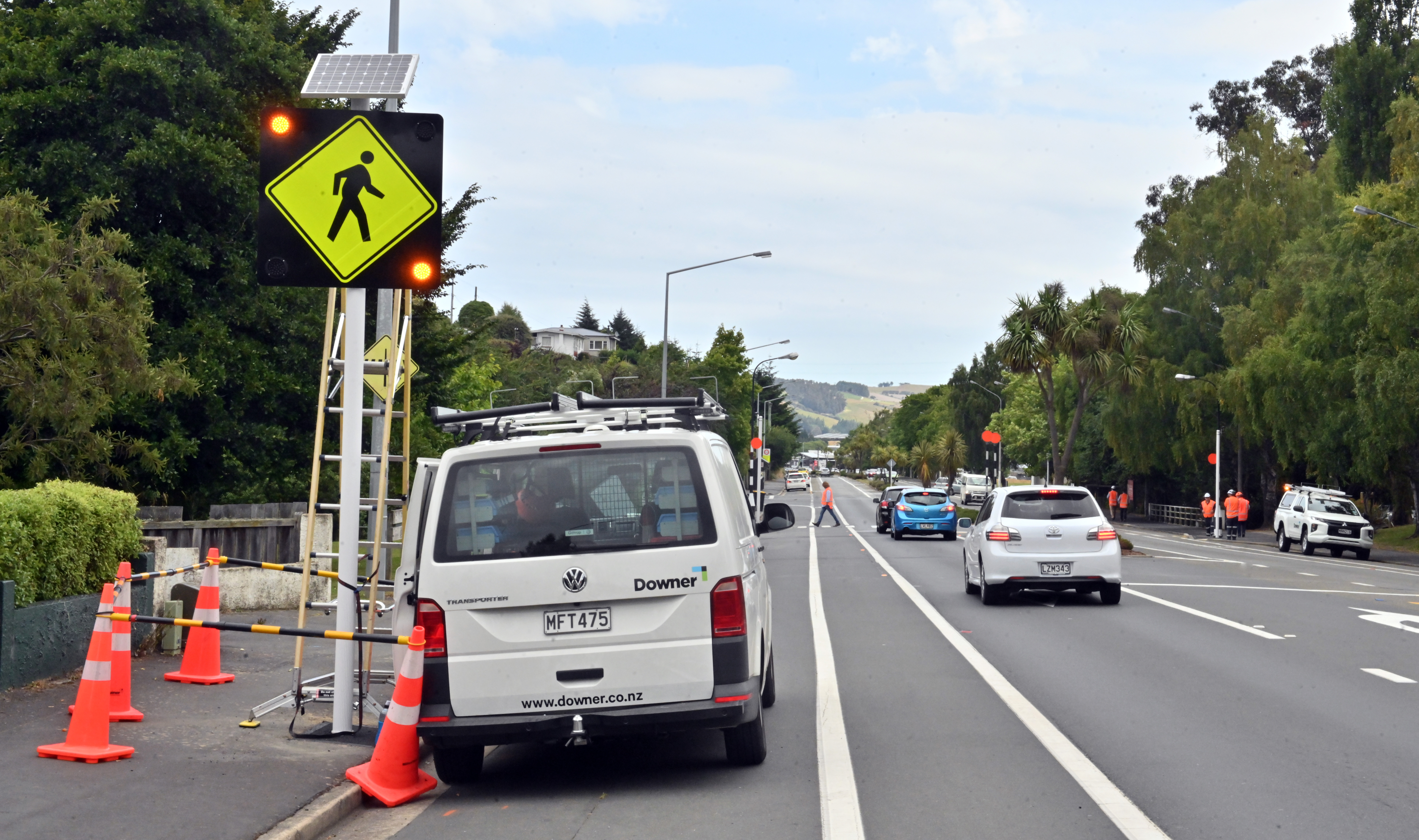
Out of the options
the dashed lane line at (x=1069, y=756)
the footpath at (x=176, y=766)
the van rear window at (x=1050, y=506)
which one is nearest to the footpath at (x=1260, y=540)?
the van rear window at (x=1050, y=506)

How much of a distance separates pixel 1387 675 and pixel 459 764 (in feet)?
26.1

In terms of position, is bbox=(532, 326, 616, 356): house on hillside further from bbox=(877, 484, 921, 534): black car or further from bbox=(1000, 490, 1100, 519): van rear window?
bbox=(1000, 490, 1100, 519): van rear window

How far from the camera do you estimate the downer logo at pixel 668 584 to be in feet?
23.5

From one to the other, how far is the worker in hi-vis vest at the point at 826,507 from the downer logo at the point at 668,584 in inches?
1718

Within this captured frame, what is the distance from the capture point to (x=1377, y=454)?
41375 millimetres

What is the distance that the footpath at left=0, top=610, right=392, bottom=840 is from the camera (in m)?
6.04

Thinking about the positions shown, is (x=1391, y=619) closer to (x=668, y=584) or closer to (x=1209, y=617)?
(x=1209, y=617)

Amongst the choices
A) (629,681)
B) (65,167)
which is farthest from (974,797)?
(65,167)

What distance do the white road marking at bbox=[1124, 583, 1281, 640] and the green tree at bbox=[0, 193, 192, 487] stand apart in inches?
503

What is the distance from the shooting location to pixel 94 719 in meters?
7.29

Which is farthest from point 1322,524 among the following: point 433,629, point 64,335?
point 433,629

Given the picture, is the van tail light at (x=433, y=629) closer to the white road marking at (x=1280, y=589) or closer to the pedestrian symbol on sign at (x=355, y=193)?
the pedestrian symbol on sign at (x=355, y=193)

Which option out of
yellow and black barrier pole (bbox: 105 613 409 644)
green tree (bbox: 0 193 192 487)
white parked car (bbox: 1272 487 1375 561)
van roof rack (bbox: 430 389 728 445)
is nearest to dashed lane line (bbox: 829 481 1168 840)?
van roof rack (bbox: 430 389 728 445)

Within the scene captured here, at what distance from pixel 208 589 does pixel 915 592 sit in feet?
40.4
